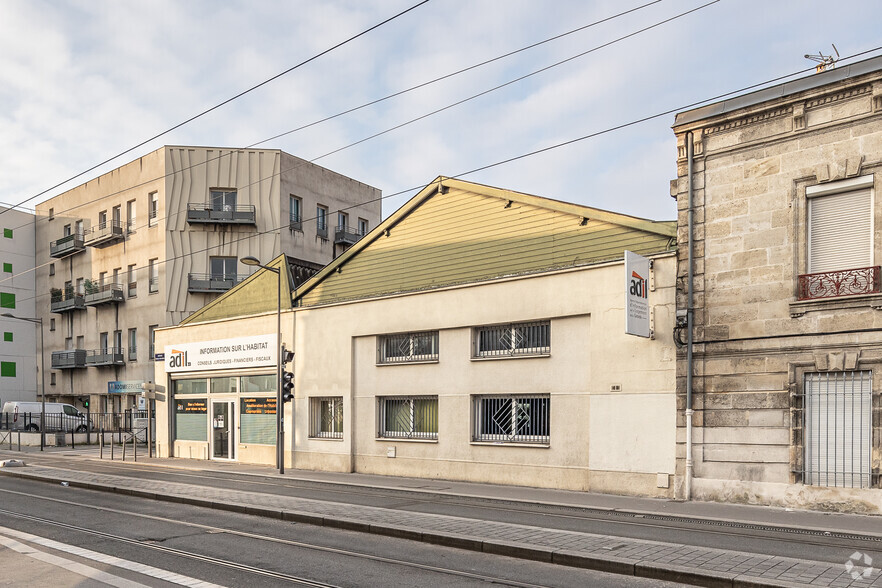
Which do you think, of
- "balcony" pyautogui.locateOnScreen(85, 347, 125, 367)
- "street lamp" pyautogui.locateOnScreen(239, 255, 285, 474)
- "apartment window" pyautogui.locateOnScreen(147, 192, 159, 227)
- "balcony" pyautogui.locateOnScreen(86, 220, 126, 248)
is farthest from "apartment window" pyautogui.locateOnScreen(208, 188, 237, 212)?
"street lamp" pyautogui.locateOnScreen(239, 255, 285, 474)

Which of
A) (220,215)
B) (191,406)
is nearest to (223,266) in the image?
(220,215)

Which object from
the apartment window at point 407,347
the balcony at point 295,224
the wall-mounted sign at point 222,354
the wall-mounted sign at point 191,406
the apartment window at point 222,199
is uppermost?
the apartment window at point 222,199

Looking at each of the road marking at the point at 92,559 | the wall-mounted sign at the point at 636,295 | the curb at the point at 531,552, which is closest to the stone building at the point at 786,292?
the wall-mounted sign at the point at 636,295

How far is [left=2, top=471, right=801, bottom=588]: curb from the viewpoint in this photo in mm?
8078

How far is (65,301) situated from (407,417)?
41.0m

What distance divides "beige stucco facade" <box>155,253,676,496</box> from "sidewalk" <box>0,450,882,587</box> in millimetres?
757

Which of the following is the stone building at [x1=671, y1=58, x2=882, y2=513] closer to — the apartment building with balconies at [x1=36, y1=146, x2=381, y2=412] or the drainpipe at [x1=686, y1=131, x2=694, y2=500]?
the drainpipe at [x1=686, y1=131, x2=694, y2=500]

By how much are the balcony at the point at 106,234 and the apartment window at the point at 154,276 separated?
3.57 m

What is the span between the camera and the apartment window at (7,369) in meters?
59.5

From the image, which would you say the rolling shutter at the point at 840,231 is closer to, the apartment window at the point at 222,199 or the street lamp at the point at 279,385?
the street lamp at the point at 279,385

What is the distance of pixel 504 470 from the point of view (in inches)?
728

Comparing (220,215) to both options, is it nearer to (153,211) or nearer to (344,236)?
(153,211)

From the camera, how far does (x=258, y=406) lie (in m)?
25.7

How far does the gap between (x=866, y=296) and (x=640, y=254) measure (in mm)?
4737
